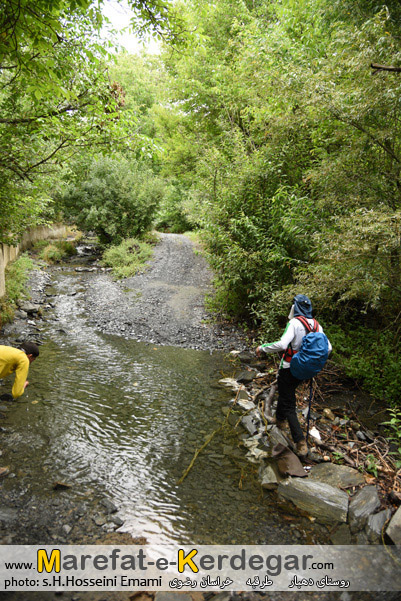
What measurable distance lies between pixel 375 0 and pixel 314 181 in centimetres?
281

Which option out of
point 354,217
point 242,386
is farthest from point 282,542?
point 354,217

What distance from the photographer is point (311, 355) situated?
433 cm

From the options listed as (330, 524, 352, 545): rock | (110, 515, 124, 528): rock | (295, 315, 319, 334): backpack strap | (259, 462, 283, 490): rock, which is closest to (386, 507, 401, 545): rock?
(330, 524, 352, 545): rock

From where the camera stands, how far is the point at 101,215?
59.8ft

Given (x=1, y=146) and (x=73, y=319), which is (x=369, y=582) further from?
(x=73, y=319)

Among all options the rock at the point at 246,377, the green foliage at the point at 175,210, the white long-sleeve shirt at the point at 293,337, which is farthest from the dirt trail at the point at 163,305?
the green foliage at the point at 175,210

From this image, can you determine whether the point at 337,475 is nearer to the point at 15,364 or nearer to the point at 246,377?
the point at 246,377

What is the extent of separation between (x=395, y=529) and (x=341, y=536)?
1.83 ft

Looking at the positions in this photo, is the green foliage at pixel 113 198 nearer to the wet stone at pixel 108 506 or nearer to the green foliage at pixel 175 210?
the green foliage at pixel 175 210

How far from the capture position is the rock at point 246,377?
721cm

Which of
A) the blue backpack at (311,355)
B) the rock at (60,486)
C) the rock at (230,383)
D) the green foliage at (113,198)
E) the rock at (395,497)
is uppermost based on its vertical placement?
the green foliage at (113,198)

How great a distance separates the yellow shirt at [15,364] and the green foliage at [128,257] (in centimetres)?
1156

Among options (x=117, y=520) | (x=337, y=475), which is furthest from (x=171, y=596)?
(x=337, y=475)

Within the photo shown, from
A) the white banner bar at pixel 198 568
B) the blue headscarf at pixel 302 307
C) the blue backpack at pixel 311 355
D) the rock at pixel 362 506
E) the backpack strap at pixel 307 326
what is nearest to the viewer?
the white banner bar at pixel 198 568
